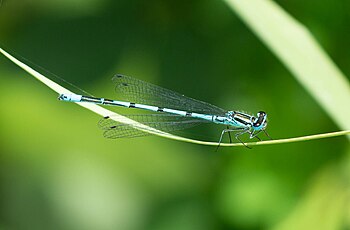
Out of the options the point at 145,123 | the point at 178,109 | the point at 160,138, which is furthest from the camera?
the point at 160,138

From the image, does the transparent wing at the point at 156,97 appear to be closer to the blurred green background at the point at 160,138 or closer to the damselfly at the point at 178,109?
the damselfly at the point at 178,109

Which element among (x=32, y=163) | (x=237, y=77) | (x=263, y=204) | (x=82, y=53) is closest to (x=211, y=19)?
(x=237, y=77)

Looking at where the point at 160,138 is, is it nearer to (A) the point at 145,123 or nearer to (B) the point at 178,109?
(B) the point at 178,109

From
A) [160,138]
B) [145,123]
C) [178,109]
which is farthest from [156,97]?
[145,123]

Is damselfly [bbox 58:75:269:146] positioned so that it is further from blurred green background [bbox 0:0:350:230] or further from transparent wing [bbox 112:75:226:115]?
blurred green background [bbox 0:0:350:230]

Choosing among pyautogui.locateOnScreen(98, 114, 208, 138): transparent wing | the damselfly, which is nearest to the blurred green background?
the damselfly

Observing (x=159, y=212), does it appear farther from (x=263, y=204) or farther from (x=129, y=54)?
(x=129, y=54)

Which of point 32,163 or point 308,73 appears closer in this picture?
point 308,73
